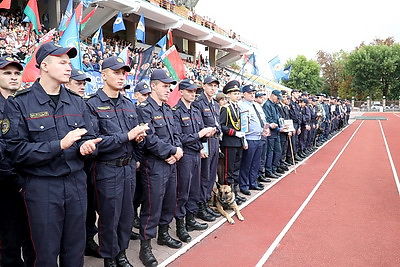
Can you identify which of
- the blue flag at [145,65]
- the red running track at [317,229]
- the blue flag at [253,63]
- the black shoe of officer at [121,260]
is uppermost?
the blue flag at [253,63]

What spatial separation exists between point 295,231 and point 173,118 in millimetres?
2323

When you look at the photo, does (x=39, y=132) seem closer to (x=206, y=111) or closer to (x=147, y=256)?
(x=147, y=256)

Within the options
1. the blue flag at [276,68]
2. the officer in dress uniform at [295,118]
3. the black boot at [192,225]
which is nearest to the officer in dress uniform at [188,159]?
the black boot at [192,225]

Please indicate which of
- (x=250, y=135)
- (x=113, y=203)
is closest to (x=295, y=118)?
(x=250, y=135)

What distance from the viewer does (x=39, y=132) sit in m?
2.25

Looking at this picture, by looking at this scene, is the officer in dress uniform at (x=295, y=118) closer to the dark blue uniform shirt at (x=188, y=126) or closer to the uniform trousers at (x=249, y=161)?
the uniform trousers at (x=249, y=161)

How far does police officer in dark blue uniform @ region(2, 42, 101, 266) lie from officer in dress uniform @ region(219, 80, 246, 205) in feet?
10.1

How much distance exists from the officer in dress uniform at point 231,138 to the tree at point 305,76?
52.8 meters

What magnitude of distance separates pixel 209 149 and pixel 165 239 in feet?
4.76

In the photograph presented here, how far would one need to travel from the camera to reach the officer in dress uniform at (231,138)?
5.21 metres

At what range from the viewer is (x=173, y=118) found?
3799mm

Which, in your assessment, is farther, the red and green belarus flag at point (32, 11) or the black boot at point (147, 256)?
the red and green belarus flag at point (32, 11)

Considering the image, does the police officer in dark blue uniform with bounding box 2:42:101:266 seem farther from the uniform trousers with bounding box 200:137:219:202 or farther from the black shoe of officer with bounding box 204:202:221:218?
the black shoe of officer with bounding box 204:202:221:218

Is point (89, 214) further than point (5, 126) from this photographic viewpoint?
Yes
